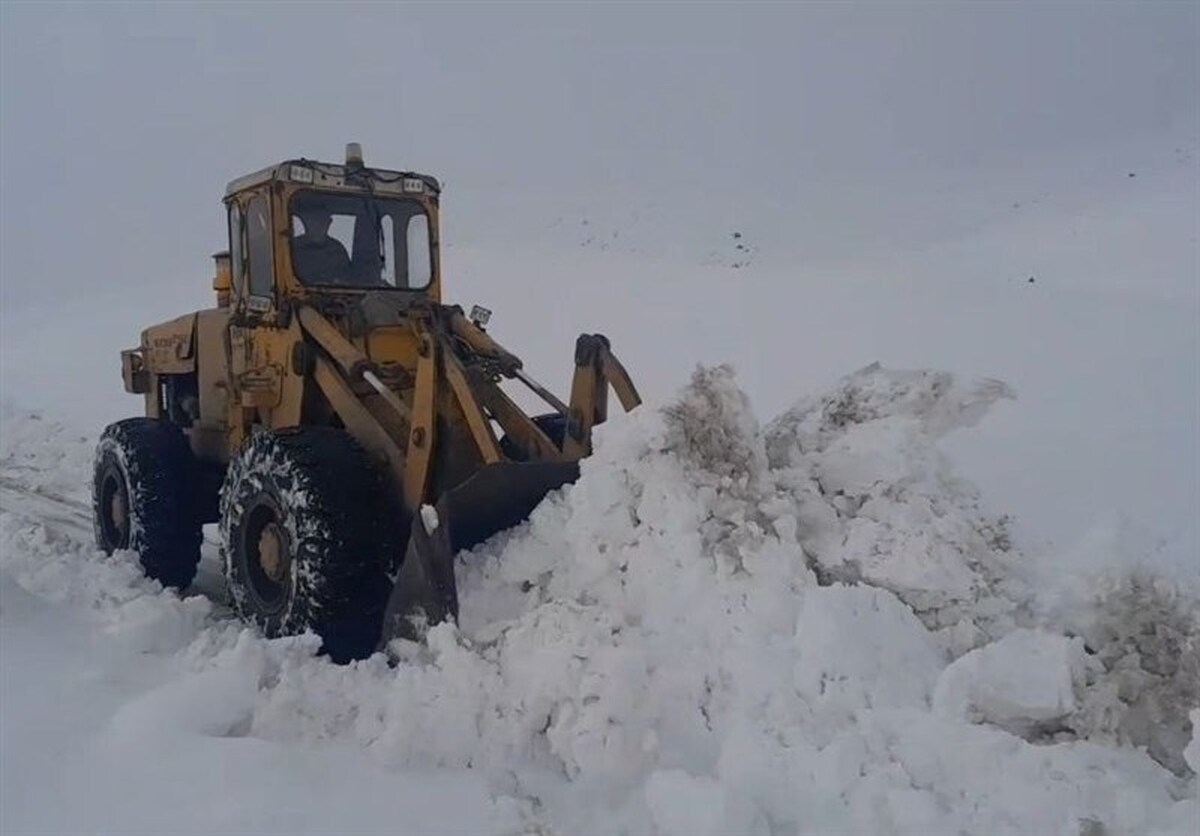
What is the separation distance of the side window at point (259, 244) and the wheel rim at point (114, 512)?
1.68 metres

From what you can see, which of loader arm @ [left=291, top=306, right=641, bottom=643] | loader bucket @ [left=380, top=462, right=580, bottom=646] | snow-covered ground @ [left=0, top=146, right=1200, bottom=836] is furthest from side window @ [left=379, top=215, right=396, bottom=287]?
snow-covered ground @ [left=0, top=146, right=1200, bottom=836]

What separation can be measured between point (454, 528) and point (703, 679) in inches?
58.5

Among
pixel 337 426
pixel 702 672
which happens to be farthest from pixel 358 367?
pixel 702 672

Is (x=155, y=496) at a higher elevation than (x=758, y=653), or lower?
lower

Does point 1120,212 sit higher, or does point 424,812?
point 1120,212

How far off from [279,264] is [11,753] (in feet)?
10.7

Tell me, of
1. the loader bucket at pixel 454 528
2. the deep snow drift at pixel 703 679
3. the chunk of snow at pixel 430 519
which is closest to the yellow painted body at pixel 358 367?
the loader bucket at pixel 454 528

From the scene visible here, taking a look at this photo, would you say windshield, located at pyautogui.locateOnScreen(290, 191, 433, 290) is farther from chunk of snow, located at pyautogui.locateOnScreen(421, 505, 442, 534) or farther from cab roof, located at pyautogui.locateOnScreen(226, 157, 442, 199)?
chunk of snow, located at pyautogui.locateOnScreen(421, 505, 442, 534)

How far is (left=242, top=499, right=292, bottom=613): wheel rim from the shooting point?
5246 millimetres

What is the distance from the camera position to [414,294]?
6.66 meters

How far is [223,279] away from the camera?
269 inches

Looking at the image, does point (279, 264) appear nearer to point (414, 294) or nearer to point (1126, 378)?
point (414, 294)

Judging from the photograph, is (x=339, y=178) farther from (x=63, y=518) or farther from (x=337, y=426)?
(x=63, y=518)

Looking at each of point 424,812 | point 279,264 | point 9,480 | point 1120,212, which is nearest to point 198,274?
point 9,480
